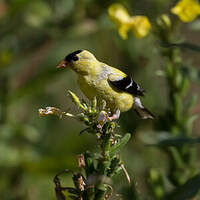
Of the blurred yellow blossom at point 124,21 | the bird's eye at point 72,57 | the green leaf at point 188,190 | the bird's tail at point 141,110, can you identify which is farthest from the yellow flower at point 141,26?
the green leaf at point 188,190

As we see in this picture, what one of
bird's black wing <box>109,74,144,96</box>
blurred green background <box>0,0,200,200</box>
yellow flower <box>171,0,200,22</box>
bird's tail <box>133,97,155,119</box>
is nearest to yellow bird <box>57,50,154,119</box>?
bird's black wing <box>109,74,144,96</box>

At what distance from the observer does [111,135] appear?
88 cm

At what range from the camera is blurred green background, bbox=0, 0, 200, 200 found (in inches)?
83.4

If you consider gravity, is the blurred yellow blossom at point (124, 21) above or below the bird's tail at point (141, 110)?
above

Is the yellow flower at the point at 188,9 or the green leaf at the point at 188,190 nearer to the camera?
the green leaf at the point at 188,190

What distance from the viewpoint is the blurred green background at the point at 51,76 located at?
2.12 meters

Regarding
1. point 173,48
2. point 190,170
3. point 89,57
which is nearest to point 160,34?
point 173,48

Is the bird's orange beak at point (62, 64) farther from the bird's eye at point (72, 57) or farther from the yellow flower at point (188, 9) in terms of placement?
the yellow flower at point (188, 9)

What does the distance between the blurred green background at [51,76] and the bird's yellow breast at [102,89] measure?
50cm

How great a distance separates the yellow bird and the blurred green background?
0.48 m

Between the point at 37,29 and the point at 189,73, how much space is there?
1.14 metres

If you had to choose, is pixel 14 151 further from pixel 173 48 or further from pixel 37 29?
pixel 173 48

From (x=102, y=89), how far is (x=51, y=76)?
875 millimetres

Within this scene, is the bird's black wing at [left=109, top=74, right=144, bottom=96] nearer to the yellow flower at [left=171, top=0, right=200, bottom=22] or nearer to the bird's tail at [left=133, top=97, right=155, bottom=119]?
the bird's tail at [left=133, top=97, right=155, bottom=119]
